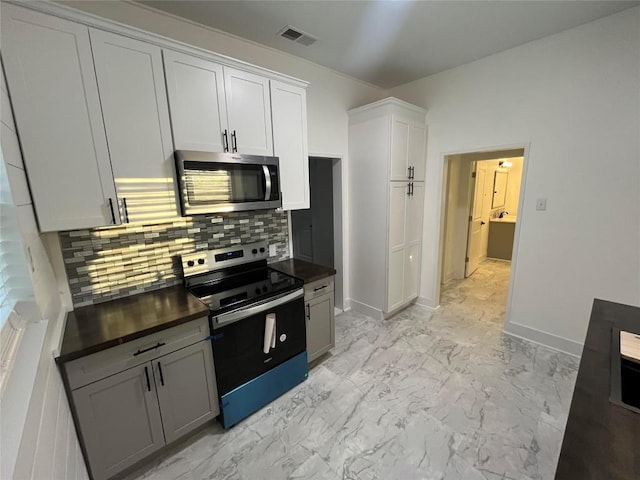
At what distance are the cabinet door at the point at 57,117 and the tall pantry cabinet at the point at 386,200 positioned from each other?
2448mm

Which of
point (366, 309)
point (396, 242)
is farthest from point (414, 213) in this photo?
point (366, 309)

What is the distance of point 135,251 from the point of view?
1.94 meters

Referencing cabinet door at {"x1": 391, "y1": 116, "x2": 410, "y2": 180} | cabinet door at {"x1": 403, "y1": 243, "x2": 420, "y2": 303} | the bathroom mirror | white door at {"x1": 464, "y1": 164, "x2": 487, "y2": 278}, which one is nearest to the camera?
cabinet door at {"x1": 391, "y1": 116, "x2": 410, "y2": 180}

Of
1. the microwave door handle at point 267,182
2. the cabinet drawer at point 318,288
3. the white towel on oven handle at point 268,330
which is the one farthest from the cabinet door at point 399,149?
the white towel on oven handle at point 268,330

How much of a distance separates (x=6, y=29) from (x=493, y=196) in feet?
22.4

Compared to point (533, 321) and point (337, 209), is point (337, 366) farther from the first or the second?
point (533, 321)

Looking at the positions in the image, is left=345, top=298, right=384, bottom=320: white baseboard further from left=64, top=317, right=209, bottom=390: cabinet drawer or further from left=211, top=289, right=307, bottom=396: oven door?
left=64, top=317, right=209, bottom=390: cabinet drawer

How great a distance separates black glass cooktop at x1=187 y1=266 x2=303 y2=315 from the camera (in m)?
1.83

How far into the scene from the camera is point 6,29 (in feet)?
4.05

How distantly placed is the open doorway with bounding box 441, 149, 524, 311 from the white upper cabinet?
14.2 inches

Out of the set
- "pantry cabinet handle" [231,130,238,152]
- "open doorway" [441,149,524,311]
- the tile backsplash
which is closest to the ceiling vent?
"pantry cabinet handle" [231,130,238,152]

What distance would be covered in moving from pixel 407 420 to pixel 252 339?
1.27 metres

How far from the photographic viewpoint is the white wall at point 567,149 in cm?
221

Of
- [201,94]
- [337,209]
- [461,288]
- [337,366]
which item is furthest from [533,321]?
[201,94]
